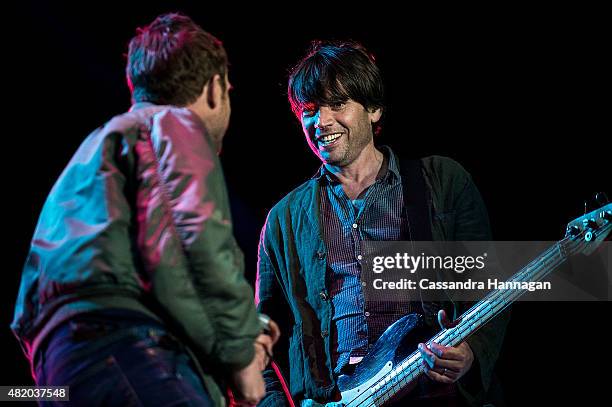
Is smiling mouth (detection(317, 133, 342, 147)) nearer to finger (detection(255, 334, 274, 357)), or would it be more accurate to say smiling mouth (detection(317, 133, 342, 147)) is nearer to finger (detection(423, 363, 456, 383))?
finger (detection(423, 363, 456, 383))

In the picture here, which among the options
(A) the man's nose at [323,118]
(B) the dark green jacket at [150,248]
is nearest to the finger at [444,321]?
(A) the man's nose at [323,118]

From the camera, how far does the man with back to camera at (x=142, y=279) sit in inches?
67.3

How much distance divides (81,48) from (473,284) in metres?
2.84

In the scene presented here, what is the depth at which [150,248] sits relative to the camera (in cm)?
179

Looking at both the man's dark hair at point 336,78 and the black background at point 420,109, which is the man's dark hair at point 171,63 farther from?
the black background at point 420,109

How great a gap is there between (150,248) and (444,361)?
1.72 meters

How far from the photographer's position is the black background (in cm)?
407

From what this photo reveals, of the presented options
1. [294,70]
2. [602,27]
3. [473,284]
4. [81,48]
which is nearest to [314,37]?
[294,70]

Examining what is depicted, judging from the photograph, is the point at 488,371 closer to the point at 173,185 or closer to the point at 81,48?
the point at 173,185

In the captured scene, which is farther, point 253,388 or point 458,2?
point 458,2

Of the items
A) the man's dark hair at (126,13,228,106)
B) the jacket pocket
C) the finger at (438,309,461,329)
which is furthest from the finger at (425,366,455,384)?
the man's dark hair at (126,13,228,106)

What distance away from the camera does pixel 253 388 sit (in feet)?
6.30

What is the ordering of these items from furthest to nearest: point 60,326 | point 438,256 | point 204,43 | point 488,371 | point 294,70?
point 294,70 → point 438,256 → point 488,371 → point 204,43 → point 60,326

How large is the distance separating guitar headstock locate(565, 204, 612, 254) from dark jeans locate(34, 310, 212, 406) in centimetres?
226
